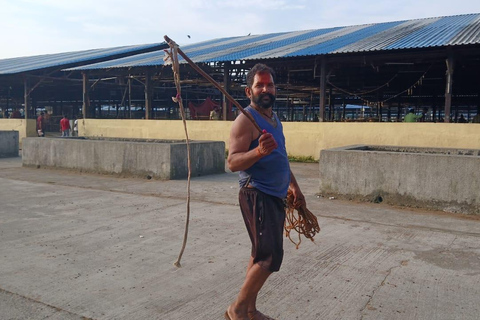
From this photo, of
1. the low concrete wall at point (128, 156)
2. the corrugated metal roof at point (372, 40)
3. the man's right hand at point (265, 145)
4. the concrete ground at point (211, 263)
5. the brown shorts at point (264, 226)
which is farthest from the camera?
the corrugated metal roof at point (372, 40)

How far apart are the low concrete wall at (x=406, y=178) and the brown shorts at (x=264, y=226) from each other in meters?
5.04

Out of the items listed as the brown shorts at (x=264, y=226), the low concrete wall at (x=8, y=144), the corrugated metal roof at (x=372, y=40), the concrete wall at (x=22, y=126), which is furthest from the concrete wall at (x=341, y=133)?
the brown shorts at (x=264, y=226)

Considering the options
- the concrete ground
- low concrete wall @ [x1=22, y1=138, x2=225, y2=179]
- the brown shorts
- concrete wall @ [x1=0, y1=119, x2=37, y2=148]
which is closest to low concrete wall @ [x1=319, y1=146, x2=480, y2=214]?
the concrete ground

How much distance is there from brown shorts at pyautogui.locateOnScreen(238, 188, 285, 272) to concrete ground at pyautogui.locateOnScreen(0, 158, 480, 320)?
2.29 feet

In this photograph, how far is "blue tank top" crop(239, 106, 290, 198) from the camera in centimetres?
288

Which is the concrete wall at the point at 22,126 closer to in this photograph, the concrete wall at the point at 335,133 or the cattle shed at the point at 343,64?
the cattle shed at the point at 343,64

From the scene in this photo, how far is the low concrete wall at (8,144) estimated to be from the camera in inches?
625

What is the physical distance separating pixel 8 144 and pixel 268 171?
1593 cm

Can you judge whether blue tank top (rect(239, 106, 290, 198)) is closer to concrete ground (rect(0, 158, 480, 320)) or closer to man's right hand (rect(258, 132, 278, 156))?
man's right hand (rect(258, 132, 278, 156))

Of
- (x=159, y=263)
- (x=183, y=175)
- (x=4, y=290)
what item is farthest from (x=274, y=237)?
(x=183, y=175)

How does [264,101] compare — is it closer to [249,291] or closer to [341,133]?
[249,291]

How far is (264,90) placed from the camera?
9.60 ft

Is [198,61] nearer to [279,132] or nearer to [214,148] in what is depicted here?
[214,148]

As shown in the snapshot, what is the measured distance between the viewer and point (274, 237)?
2812 mm
